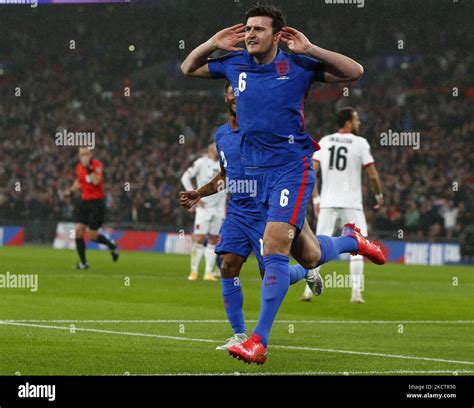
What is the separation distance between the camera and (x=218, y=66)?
29.8ft

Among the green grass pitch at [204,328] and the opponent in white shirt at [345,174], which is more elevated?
the opponent in white shirt at [345,174]

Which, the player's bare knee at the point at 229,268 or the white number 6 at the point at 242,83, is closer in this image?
the white number 6 at the point at 242,83

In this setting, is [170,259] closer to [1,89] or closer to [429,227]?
[429,227]

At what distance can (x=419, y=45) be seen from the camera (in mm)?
38969

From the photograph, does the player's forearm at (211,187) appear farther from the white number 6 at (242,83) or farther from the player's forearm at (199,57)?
the white number 6 at (242,83)

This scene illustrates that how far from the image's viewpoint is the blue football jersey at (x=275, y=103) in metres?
8.77

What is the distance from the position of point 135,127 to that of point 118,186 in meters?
3.33

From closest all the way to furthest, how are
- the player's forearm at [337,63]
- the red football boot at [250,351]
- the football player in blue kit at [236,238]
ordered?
the red football boot at [250,351] < the player's forearm at [337,63] < the football player in blue kit at [236,238]

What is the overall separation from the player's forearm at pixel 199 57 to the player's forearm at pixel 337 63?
78cm

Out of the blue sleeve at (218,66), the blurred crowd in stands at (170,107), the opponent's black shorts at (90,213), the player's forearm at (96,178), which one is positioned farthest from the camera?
the blurred crowd in stands at (170,107)

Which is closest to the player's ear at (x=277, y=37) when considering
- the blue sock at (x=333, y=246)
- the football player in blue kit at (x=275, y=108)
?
the football player in blue kit at (x=275, y=108)

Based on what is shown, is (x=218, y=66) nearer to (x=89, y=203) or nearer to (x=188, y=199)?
(x=188, y=199)

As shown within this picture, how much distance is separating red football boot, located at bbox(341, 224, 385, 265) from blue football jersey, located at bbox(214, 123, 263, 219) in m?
1.10

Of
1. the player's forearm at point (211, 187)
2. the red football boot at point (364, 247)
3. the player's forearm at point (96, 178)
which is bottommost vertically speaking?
the red football boot at point (364, 247)
